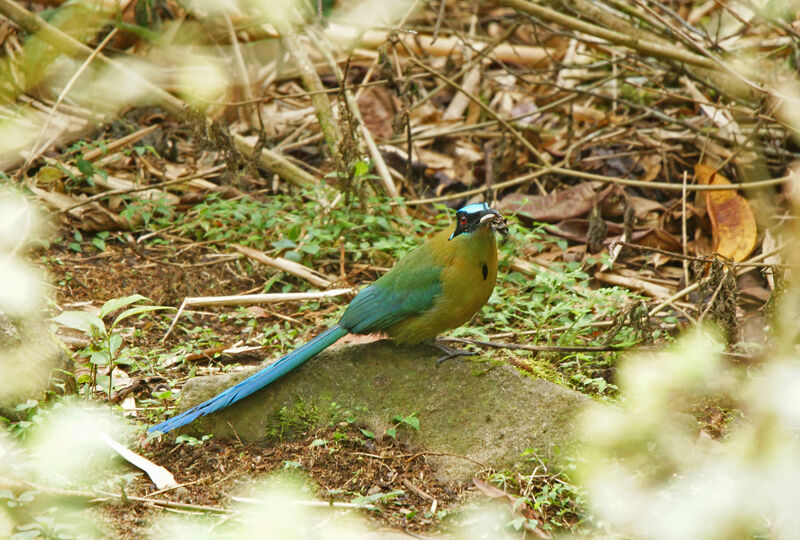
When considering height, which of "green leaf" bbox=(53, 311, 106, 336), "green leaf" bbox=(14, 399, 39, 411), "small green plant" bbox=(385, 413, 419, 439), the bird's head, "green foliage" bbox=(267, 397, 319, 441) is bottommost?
"green foliage" bbox=(267, 397, 319, 441)

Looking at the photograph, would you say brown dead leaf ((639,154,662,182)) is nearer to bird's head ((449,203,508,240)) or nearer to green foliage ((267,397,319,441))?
bird's head ((449,203,508,240))

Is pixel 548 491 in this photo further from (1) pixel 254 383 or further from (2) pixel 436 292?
(1) pixel 254 383

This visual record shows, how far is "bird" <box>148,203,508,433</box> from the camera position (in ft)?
12.3

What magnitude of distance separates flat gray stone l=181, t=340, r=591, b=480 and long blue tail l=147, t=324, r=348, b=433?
0.31ft

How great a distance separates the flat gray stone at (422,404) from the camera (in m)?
3.30

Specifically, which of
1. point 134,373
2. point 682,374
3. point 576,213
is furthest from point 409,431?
point 576,213

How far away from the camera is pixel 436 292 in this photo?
3756 mm

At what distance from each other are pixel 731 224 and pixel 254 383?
3.38m

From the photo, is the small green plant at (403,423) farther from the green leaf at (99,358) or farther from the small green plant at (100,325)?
the green leaf at (99,358)

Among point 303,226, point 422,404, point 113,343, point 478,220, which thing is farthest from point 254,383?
point 303,226

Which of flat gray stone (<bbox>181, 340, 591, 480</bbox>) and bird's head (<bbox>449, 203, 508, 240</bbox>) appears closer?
flat gray stone (<bbox>181, 340, 591, 480</bbox>)

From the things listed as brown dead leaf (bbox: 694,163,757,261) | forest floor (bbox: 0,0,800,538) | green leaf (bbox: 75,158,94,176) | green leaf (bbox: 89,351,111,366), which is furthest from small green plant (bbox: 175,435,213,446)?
brown dead leaf (bbox: 694,163,757,261)

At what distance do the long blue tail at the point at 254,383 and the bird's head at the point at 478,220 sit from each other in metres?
0.74

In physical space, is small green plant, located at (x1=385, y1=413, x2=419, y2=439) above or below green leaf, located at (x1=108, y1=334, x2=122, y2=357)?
below
